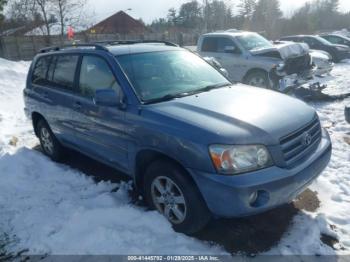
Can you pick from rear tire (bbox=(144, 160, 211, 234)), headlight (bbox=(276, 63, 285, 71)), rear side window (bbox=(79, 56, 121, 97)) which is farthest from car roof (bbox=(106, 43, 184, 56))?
headlight (bbox=(276, 63, 285, 71))

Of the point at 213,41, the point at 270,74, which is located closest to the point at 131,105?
the point at 270,74

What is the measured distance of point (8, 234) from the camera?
3436mm

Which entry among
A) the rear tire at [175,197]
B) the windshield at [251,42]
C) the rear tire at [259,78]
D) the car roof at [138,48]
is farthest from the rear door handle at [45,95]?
the windshield at [251,42]

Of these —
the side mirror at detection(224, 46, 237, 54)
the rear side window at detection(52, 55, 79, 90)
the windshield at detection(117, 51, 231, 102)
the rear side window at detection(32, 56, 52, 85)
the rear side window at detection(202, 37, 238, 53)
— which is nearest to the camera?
the windshield at detection(117, 51, 231, 102)

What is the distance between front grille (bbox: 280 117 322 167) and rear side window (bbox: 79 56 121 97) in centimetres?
181

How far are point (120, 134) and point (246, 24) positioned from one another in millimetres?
52076

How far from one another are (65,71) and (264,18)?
53303 mm

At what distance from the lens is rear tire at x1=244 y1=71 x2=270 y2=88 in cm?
909

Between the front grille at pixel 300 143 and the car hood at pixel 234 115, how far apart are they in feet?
0.19

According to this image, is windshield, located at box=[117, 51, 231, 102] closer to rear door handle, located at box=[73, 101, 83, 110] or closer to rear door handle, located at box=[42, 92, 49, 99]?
rear door handle, located at box=[73, 101, 83, 110]

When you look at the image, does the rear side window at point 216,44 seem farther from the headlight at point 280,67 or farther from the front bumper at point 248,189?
the front bumper at point 248,189

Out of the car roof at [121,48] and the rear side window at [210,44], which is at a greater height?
→ the car roof at [121,48]

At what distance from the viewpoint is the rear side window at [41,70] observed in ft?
16.8

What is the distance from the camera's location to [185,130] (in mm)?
2889
